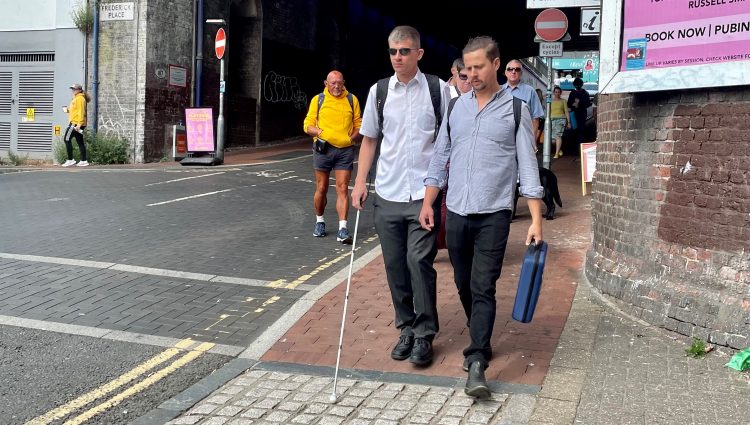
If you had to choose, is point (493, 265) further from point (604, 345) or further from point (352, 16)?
point (352, 16)

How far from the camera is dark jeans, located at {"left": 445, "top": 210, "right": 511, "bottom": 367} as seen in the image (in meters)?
4.57

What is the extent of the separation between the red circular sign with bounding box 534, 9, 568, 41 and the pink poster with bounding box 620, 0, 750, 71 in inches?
273

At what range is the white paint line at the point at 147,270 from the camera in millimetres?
7004

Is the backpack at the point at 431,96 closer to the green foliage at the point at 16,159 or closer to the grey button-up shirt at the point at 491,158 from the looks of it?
the grey button-up shirt at the point at 491,158

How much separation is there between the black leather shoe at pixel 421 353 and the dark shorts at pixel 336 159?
4249mm

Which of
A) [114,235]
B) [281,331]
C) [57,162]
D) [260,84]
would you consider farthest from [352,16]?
[281,331]

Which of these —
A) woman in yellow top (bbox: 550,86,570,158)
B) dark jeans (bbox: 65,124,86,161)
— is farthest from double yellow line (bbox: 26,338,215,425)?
woman in yellow top (bbox: 550,86,570,158)

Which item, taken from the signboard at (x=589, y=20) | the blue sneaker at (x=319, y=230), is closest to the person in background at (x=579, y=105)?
the signboard at (x=589, y=20)

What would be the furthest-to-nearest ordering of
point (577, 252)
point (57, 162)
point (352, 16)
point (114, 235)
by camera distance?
point (352, 16)
point (57, 162)
point (114, 235)
point (577, 252)

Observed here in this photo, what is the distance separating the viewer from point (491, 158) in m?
4.59

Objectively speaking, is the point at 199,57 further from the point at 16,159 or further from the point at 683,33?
the point at 683,33

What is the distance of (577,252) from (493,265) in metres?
3.92

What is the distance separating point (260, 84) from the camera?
25062 millimetres

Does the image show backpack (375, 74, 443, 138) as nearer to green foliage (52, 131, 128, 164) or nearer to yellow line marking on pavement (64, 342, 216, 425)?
yellow line marking on pavement (64, 342, 216, 425)
